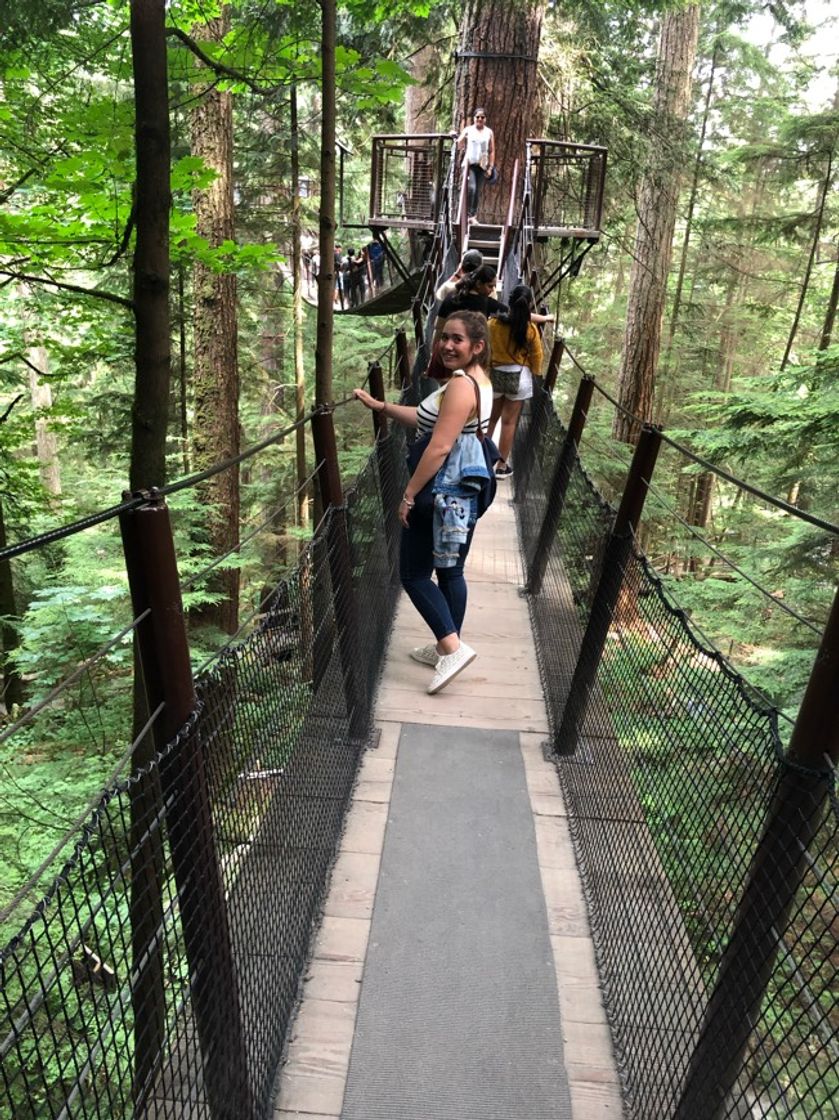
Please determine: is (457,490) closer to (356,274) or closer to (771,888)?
(771,888)

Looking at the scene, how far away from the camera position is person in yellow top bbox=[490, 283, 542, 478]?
4.83 meters

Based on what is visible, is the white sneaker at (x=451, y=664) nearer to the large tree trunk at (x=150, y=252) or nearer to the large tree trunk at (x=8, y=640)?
the large tree trunk at (x=150, y=252)

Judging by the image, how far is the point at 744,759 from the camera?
5.65 ft

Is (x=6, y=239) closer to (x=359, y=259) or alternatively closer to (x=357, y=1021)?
(x=357, y=1021)

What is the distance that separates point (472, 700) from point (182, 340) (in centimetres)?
700

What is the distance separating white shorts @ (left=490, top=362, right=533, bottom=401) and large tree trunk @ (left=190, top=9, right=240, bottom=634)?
3571mm

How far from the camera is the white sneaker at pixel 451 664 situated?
3.81 meters

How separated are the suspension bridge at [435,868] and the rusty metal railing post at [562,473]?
0.57ft

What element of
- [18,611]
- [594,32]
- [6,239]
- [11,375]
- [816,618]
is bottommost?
[18,611]

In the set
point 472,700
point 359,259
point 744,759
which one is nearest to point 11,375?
point 359,259

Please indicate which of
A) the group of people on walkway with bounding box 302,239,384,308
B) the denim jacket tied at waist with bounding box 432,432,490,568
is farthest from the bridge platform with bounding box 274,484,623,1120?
the group of people on walkway with bounding box 302,239,384,308

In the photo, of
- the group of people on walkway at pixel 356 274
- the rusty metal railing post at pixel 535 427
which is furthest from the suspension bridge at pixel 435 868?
the group of people on walkway at pixel 356 274

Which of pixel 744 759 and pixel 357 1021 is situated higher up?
pixel 744 759

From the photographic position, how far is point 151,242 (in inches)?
116
